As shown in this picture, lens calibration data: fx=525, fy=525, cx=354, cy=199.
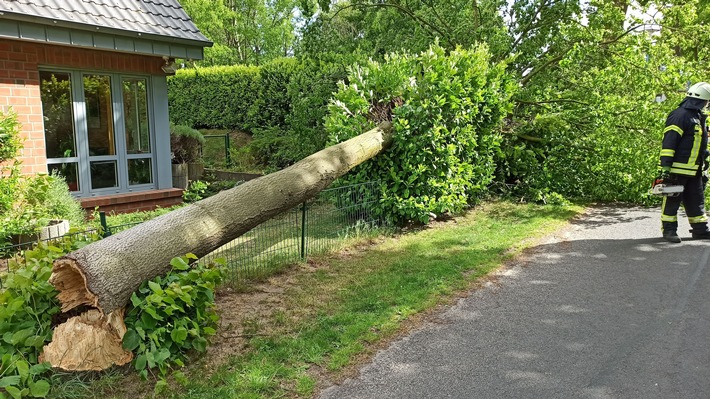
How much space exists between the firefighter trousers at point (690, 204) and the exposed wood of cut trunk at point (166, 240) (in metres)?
4.85

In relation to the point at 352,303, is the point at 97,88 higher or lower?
higher

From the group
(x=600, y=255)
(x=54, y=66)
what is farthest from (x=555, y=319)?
(x=54, y=66)

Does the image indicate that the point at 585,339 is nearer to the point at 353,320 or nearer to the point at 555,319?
the point at 555,319

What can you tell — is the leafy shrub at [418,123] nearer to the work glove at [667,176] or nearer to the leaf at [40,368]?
the work glove at [667,176]

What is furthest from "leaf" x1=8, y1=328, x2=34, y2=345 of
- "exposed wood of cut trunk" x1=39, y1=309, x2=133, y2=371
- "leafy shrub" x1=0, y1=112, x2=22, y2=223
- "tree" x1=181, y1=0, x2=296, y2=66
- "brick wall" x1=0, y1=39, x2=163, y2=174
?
"tree" x1=181, y1=0, x2=296, y2=66

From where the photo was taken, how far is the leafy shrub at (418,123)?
26.2 feet

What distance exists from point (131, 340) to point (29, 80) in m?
6.82

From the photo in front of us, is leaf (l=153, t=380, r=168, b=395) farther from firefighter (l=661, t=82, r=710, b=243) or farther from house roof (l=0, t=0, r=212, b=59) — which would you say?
firefighter (l=661, t=82, r=710, b=243)

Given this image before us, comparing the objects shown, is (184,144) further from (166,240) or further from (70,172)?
(166,240)

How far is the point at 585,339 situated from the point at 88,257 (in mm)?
3944

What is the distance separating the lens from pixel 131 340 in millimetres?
3664

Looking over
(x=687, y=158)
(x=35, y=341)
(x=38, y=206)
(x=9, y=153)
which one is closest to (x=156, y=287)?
(x=35, y=341)

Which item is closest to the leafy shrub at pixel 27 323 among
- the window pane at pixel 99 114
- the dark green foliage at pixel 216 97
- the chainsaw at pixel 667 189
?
the window pane at pixel 99 114

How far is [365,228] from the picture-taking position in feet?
26.2
